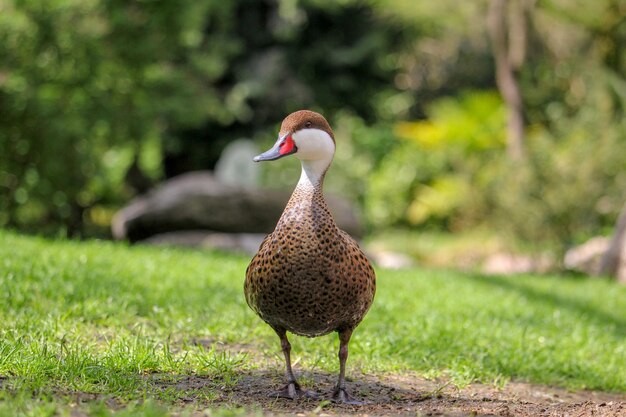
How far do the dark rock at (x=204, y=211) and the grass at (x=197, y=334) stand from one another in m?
3.47

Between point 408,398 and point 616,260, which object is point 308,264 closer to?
point 408,398

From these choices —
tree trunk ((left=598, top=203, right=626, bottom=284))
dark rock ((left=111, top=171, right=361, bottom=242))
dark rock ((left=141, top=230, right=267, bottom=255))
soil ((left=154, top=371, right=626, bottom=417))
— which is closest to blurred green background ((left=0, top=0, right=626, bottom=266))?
tree trunk ((left=598, top=203, right=626, bottom=284))

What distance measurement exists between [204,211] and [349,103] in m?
8.38

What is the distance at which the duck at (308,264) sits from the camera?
375 centimetres

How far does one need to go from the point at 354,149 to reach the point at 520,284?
30.8 ft

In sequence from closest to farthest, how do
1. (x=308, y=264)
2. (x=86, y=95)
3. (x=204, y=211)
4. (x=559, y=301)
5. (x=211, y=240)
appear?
(x=308, y=264), (x=559, y=301), (x=86, y=95), (x=211, y=240), (x=204, y=211)

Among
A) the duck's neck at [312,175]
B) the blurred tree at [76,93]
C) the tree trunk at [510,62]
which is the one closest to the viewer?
the duck's neck at [312,175]

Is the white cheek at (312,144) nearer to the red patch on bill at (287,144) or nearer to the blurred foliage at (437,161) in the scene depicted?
the red patch on bill at (287,144)

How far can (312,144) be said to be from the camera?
388 cm

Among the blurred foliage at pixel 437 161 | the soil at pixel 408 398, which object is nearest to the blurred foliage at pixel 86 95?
the blurred foliage at pixel 437 161

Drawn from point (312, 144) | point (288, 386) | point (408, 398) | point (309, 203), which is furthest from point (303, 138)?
point (408, 398)

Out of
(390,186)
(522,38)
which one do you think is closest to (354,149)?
(390,186)

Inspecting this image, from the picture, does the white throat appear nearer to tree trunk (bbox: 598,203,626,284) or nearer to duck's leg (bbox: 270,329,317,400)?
duck's leg (bbox: 270,329,317,400)

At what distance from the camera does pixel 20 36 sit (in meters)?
11.0
